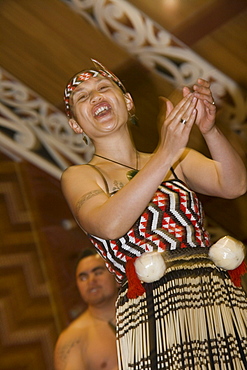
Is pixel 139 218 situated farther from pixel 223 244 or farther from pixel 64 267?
pixel 64 267

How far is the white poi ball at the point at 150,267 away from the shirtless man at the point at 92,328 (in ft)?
5.75

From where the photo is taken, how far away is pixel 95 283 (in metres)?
3.30

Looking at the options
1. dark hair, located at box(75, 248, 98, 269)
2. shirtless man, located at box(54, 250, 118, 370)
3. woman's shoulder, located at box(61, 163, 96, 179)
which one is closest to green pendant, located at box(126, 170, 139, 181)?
woman's shoulder, located at box(61, 163, 96, 179)

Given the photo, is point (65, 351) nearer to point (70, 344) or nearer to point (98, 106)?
point (70, 344)

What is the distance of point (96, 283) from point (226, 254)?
6.56 ft

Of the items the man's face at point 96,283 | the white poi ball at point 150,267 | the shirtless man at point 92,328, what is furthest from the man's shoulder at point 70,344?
the white poi ball at point 150,267

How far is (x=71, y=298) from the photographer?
333 cm

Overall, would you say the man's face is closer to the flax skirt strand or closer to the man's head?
the man's head

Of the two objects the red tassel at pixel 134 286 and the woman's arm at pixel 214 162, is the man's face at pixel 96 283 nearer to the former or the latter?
the woman's arm at pixel 214 162

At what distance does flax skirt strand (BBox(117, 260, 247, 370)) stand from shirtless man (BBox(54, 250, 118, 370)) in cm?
170

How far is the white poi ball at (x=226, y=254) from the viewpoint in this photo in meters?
1.36

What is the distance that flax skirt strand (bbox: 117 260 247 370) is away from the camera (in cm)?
127

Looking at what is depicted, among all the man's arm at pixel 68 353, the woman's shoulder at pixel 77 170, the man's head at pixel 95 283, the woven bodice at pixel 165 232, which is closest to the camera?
the woven bodice at pixel 165 232

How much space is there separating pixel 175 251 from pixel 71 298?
204 centimetres
